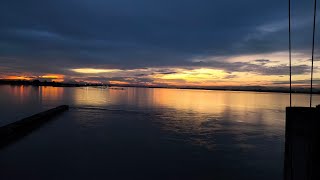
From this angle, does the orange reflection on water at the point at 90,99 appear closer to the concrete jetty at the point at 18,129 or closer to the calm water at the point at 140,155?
the concrete jetty at the point at 18,129

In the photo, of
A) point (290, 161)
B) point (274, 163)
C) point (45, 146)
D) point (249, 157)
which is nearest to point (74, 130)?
point (45, 146)

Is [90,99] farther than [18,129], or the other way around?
[90,99]

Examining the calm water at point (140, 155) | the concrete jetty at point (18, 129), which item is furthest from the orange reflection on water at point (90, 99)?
the calm water at point (140, 155)

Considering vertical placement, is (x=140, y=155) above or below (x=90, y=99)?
below

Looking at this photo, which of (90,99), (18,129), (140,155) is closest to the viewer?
(140,155)

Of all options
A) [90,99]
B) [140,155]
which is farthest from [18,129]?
[90,99]

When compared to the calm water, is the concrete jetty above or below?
above

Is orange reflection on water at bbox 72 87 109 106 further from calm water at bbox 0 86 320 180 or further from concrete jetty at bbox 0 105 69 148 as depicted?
calm water at bbox 0 86 320 180

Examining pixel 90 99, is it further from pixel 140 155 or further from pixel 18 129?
pixel 140 155

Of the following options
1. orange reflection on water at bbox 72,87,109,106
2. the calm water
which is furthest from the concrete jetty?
orange reflection on water at bbox 72,87,109,106

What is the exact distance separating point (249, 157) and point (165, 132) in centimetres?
722

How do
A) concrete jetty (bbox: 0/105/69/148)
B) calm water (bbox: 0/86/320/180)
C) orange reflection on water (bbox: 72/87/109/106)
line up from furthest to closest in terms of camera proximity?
orange reflection on water (bbox: 72/87/109/106) < concrete jetty (bbox: 0/105/69/148) < calm water (bbox: 0/86/320/180)

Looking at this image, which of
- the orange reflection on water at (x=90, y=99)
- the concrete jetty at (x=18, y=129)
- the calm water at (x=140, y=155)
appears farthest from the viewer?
the orange reflection on water at (x=90, y=99)

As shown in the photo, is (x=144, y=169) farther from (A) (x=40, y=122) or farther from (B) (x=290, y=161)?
(A) (x=40, y=122)
